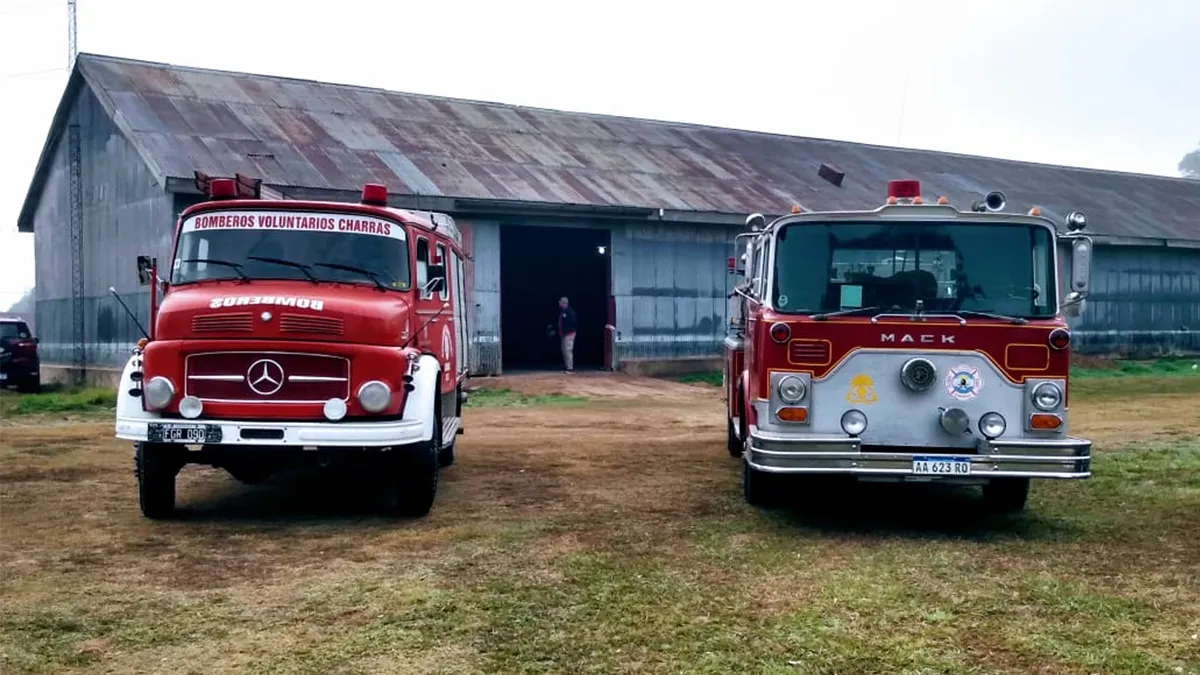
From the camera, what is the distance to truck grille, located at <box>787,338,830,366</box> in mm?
8180

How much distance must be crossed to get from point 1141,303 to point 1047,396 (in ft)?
87.0

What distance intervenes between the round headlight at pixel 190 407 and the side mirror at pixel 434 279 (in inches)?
81.7

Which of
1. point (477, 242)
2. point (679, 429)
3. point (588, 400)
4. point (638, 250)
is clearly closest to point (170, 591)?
point (679, 429)

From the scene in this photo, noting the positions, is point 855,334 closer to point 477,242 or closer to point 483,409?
point 483,409

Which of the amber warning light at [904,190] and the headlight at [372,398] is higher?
the amber warning light at [904,190]

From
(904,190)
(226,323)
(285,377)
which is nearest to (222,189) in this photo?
(226,323)

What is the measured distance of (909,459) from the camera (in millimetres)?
7891

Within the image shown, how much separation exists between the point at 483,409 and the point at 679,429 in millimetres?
4175

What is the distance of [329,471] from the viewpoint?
11562mm

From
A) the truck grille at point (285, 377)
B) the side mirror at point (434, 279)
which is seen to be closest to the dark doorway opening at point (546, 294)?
the side mirror at point (434, 279)

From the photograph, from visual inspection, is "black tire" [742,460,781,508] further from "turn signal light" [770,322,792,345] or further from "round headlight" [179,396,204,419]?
"round headlight" [179,396,204,419]

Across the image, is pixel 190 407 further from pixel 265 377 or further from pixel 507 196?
pixel 507 196

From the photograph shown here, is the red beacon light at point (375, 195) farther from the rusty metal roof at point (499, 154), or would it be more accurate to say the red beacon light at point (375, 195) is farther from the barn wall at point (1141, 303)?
the barn wall at point (1141, 303)

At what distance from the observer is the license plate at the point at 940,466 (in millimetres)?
7855
